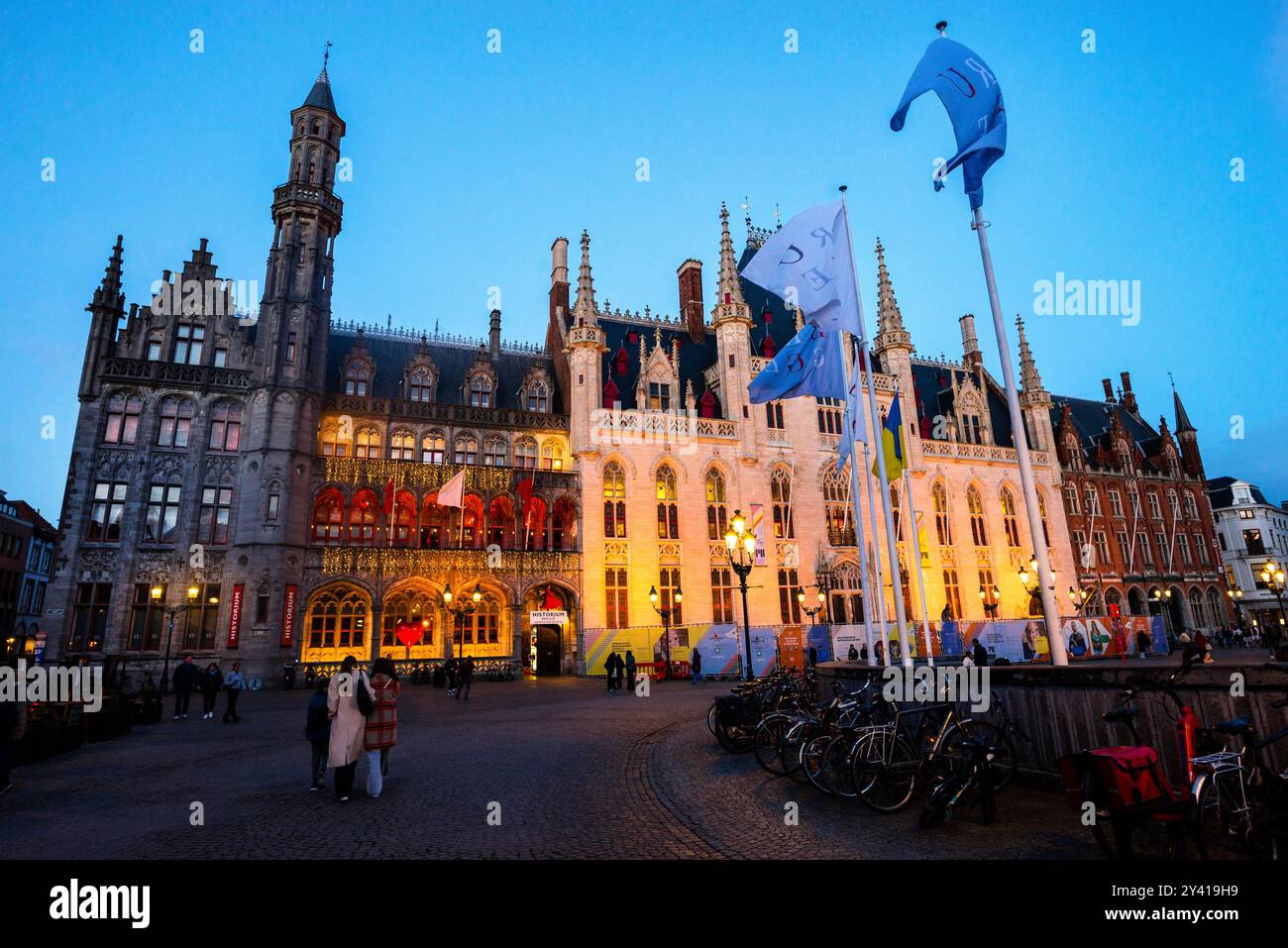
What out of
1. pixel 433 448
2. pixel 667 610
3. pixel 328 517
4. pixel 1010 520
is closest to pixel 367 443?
pixel 433 448

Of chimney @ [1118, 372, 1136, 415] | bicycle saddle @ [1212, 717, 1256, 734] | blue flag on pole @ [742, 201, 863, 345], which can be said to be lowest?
bicycle saddle @ [1212, 717, 1256, 734]

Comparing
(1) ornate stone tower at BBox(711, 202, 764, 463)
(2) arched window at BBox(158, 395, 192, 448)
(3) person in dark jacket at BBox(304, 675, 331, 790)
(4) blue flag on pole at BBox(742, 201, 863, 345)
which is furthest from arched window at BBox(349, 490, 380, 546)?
(4) blue flag on pole at BBox(742, 201, 863, 345)

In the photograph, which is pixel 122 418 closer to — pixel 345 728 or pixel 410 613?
pixel 410 613

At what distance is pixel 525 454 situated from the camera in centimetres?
3681

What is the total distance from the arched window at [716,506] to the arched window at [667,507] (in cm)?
214

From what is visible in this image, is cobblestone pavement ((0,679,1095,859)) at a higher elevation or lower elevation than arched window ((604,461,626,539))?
lower

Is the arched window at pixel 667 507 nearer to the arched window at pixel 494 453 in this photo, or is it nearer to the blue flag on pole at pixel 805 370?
the arched window at pixel 494 453

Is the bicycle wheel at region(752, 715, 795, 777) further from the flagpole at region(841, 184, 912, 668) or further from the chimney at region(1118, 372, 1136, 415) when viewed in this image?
the chimney at region(1118, 372, 1136, 415)

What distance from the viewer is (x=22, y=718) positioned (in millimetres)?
12961

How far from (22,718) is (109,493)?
70.8 ft

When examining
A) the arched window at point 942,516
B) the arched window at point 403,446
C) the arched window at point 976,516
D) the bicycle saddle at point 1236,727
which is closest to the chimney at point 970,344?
the arched window at point 976,516

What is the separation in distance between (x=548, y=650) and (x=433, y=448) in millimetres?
12720

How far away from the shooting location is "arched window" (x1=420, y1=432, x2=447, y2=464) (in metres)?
35.0

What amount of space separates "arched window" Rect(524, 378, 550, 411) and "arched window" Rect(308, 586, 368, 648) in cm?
1415
